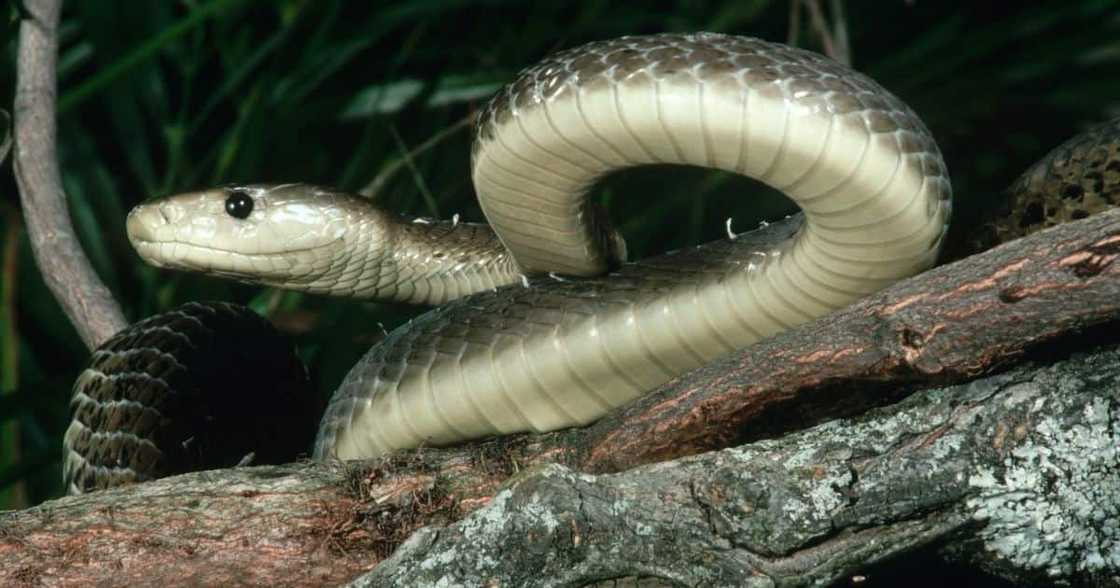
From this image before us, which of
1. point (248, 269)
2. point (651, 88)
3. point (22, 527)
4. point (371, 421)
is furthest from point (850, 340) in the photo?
point (248, 269)

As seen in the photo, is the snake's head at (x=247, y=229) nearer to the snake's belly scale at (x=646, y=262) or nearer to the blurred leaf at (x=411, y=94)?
the snake's belly scale at (x=646, y=262)

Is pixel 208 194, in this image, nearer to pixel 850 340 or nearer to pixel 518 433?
pixel 518 433

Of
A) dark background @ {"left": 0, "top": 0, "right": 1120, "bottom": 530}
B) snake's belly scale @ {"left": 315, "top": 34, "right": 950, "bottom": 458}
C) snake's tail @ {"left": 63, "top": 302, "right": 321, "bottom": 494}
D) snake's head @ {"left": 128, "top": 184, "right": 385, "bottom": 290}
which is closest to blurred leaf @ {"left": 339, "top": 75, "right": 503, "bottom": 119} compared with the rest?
dark background @ {"left": 0, "top": 0, "right": 1120, "bottom": 530}

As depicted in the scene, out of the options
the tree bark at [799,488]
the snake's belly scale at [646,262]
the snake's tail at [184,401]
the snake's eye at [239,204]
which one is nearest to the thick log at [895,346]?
the tree bark at [799,488]

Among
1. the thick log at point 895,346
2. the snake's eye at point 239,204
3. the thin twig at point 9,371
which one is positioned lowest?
the thin twig at point 9,371

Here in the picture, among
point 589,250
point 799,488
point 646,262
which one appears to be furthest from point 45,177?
point 799,488

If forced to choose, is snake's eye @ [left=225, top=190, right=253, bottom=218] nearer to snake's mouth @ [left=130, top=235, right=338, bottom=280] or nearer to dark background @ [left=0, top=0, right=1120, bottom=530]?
snake's mouth @ [left=130, top=235, right=338, bottom=280]

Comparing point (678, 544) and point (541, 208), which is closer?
point (678, 544)

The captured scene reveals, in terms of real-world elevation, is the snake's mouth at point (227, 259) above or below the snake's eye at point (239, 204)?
below
